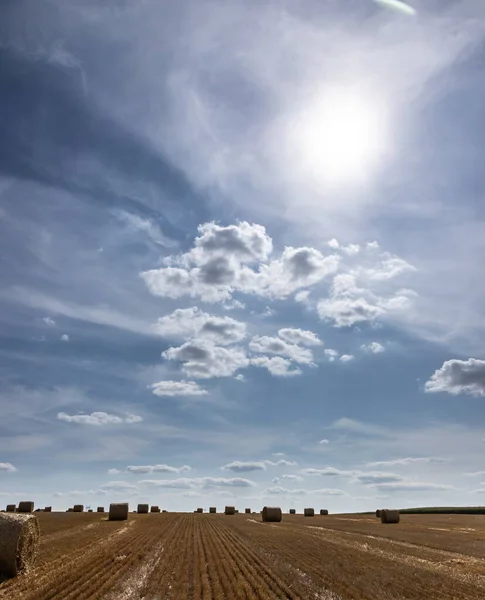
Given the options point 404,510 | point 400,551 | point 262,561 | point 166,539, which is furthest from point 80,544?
point 404,510

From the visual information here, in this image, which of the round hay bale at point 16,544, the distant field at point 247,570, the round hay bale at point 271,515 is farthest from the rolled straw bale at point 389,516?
the round hay bale at point 16,544

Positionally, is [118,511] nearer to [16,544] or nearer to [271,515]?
[271,515]

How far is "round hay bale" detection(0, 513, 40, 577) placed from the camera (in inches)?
671

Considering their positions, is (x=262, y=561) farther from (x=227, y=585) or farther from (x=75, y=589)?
(x=75, y=589)

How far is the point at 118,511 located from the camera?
47.2m

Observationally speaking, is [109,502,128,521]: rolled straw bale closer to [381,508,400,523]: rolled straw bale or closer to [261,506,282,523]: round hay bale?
[261,506,282,523]: round hay bale

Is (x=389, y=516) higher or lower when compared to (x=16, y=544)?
higher

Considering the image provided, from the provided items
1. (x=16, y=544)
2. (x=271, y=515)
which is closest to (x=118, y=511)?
(x=271, y=515)

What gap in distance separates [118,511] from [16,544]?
105ft

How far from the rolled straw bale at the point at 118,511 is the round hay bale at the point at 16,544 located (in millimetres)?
29506

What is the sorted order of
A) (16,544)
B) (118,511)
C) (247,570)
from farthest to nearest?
(118,511) < (247,570) < (16,544)

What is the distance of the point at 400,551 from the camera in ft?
81.0

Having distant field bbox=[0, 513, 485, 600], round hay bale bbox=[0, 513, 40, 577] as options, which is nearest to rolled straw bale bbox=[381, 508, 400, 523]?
distant field bbox=[0, 513, 485, 600]

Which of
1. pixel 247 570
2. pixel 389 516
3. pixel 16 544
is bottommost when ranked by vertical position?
pixel 247 570
